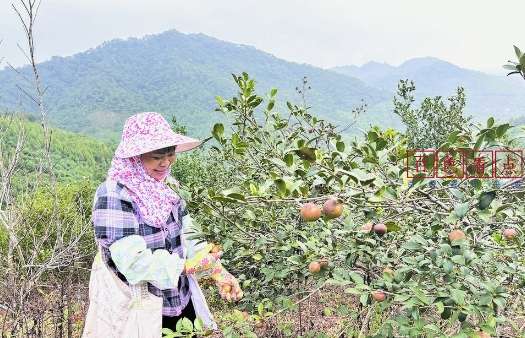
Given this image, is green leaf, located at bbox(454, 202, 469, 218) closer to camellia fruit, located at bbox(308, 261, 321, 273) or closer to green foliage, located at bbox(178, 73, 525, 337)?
green foliage, located at bbox(178, 73, 525, 337)

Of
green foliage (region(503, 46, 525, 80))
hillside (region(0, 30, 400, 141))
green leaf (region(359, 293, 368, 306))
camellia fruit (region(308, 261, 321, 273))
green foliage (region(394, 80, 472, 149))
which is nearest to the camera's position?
green foliage (region(503, 46, 525, 80))

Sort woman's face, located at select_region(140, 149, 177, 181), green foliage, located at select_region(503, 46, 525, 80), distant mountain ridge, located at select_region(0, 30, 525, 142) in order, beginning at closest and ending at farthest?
green foliage, located at select_region(503, 46, 525, 80) < woman's face, located at select_region(140, 149, 177, 181) < distant mountain ridge, located at select_region(0, 30, 525, 142)

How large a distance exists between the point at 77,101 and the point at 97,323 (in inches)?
2262

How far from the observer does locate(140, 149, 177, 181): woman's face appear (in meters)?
1.46

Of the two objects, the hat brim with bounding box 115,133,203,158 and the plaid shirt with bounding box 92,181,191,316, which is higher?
the hat brim with bounding box 115,133,203,158

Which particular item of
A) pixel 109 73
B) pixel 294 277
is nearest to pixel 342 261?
pixel 294 277

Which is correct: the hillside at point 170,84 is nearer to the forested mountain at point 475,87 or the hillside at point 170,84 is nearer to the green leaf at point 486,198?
the forested mountain at point 475,87

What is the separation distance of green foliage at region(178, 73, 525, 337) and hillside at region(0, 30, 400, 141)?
35890 mm

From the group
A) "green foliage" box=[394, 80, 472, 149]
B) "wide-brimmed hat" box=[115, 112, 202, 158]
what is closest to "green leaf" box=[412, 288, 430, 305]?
"wide-brimmed hat" box=[115, 112, 202, 158]

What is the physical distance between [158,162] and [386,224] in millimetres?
800

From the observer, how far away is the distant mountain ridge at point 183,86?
160 ft

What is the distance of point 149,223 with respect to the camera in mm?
1451

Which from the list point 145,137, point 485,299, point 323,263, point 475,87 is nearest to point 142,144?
point 145,137

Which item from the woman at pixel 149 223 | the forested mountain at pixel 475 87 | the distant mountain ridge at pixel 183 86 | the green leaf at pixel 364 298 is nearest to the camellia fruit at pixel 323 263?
the green leaf at pixel 364 298
